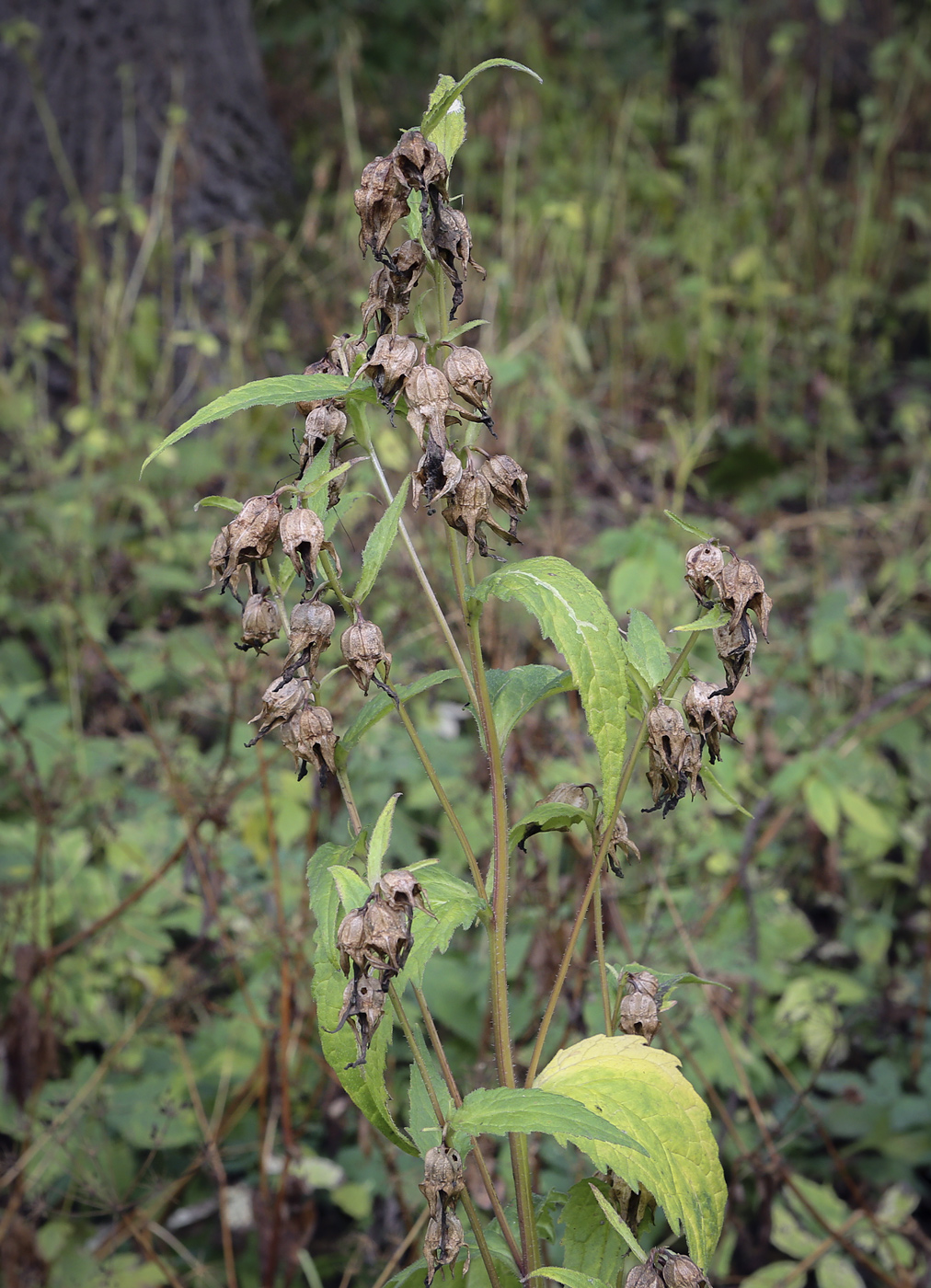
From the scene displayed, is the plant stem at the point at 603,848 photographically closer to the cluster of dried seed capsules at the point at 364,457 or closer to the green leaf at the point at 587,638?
the green leaf at the point at 587,638

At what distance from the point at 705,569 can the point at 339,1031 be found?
47cm

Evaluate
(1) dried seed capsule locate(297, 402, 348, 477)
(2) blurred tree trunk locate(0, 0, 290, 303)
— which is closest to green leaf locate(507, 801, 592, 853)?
(1) dried seed capsule locate(297, 402, 348, 477)

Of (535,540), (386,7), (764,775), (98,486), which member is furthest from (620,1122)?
(386,7)

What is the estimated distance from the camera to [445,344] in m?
0.79

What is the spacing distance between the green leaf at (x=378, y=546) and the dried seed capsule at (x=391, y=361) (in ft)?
0.23

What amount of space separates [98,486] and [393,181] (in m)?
2.92

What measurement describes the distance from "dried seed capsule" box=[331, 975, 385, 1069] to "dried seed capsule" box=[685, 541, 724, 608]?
1.28 ft

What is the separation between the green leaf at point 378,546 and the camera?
2.58 ft

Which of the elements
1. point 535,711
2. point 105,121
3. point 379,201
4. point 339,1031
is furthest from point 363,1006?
point 105,121

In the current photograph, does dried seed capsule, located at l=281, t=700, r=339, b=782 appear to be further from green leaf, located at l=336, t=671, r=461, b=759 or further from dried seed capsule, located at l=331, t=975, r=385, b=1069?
dried seed capsule, located at l=331, t=975, r=385, b=1069

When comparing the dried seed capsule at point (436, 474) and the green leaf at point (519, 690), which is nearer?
the dried seed capsule at point (436, 474)

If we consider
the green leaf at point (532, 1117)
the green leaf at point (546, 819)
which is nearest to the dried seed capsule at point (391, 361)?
the green leaf at point (546, 819)

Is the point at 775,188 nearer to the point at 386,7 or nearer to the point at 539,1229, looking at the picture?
the point at 386,7

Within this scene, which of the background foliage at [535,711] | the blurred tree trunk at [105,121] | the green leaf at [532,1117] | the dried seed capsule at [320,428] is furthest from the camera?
the blurred tree trunk at [105,121]
